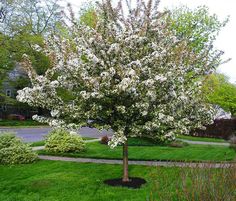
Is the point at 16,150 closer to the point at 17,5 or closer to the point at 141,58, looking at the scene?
the point at 141,58

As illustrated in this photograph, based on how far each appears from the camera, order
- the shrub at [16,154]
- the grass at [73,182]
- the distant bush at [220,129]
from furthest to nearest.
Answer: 1. the distant bush at [220,129]
2. the shrub at [16,154]
3. the grass at [73,182]

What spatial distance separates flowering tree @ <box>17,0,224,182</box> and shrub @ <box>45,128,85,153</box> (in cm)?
589

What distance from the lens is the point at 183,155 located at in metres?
14.8

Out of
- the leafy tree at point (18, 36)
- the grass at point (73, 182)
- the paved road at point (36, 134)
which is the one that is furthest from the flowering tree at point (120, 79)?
the leafy tree at point (18, 36)

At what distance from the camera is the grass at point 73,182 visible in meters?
8.27

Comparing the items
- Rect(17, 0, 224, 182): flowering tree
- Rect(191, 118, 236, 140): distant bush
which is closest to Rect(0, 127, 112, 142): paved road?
→ Rect(191, 118, 236, 140): distant bush

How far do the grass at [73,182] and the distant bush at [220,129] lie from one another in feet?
50.7

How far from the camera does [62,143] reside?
15453 mm

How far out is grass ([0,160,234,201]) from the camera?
827cm

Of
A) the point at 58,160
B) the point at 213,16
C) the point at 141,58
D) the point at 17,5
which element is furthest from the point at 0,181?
the point at 17,5

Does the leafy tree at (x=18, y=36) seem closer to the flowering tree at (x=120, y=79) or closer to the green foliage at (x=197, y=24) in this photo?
the green foliage at (x=197, y=24)

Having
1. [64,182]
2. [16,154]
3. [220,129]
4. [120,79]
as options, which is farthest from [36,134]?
[120,79]

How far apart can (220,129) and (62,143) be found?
14.4 m

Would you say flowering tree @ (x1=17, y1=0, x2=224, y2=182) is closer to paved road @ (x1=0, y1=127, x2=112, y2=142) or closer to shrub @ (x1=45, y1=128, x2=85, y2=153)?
shrub @ (x1=45, y1=128, x2=85, y2=153)
